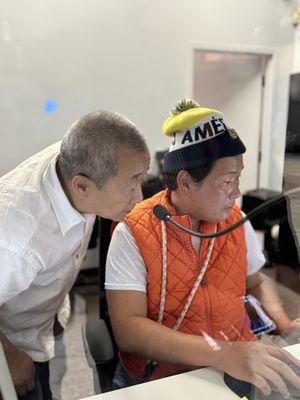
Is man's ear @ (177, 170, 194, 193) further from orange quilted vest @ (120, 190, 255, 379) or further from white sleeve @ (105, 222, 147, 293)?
white sleeve @ (105, 222, 147, 293)

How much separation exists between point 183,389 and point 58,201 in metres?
0.46

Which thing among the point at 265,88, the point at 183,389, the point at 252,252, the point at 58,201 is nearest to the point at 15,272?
the point at 58,201

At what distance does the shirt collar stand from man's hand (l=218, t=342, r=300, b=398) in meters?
0.43

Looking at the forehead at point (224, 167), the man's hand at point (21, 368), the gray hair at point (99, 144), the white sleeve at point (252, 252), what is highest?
the gray hair at point (99, 144)

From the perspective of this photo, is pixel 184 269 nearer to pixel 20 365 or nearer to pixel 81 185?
pixel 81 185

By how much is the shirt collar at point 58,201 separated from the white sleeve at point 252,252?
471 millimetres

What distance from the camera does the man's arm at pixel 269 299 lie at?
943 mm

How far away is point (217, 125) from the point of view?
84 centimetres

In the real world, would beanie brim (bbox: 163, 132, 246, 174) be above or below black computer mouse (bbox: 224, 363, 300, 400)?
above

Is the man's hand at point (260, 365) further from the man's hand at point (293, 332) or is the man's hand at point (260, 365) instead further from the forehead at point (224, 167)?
the forehead at point (224, 167)

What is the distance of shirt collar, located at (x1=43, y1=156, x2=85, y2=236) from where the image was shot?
0.85 m

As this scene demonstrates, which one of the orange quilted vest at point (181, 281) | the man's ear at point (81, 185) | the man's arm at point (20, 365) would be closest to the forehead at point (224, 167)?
the orange quilted vest at point (181, 281)

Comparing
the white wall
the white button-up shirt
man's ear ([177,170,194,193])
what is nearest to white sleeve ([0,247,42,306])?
the white button-up shirt

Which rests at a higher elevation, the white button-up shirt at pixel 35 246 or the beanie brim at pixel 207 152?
the beanie brim at pixel 207 152
